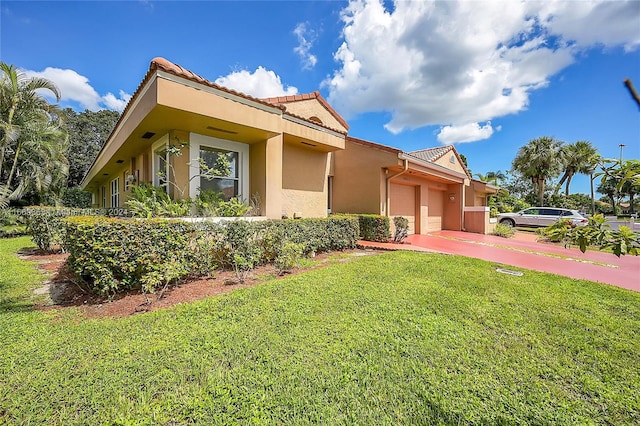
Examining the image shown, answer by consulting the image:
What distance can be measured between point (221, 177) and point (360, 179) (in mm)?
7079

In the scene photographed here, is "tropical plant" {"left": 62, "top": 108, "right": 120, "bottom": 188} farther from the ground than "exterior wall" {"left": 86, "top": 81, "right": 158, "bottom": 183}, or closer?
farther from the ground

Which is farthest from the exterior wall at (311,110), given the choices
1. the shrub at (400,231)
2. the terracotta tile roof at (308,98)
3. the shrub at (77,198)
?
the shrub at (77,198)

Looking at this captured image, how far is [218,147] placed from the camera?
8281 millimetres

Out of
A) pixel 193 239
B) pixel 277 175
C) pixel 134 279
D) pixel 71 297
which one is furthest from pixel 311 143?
pixel 71 297

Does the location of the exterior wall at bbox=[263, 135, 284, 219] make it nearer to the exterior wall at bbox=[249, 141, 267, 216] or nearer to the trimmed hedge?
the exterior wall at bbox=[249, 141, 267, 216]

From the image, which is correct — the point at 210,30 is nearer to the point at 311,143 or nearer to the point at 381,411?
the point at 311,143

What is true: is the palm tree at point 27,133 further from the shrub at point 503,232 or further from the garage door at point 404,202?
the shrub at point 503,232

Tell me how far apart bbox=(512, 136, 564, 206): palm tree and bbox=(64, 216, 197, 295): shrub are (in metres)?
36.7

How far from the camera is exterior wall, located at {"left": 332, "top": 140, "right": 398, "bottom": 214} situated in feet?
40.2

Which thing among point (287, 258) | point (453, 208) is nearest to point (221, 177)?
point (287, 258)

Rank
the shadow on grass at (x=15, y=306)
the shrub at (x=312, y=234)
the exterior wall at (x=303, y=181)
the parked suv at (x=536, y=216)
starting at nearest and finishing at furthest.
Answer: the shadow on grass at (x=15, y=306) → the shrub at (x=312, y=234) → the exterior wall at (x=303, y=181) → the parked suv at (x=536, y=216)

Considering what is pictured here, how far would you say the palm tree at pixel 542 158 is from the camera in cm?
2847

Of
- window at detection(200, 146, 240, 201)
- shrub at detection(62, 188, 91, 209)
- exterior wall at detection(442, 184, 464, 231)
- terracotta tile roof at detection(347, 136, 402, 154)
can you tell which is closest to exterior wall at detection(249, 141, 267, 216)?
window at detection(200, 146, 240, 201)

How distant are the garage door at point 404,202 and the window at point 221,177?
8.30 m
